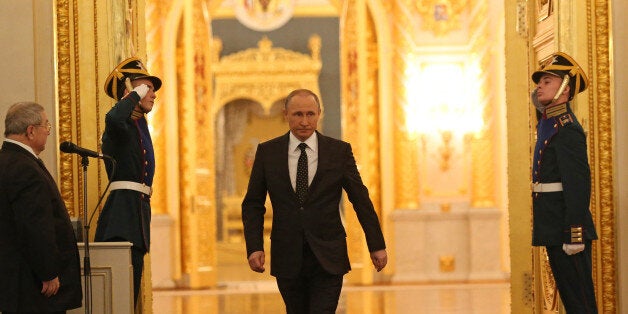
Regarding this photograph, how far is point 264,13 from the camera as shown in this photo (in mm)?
14234

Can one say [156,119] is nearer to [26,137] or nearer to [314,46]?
[314,46]

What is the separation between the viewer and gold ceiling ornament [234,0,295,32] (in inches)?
557

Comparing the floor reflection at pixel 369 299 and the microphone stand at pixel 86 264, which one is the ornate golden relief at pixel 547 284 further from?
the microphone stand at pixel 86 264

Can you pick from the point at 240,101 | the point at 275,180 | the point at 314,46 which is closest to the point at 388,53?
the point at 314,46

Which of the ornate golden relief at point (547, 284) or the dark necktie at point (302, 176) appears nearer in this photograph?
the dark necktie at point (302, 176)

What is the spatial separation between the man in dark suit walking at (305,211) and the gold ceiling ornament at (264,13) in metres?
9.36

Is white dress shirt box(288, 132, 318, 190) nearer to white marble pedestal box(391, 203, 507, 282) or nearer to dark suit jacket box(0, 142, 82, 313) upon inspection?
dark suit jacket box(0, 142, 82, 313)

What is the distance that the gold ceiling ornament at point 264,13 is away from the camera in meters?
14.1

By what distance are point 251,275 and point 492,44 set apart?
4.62 m

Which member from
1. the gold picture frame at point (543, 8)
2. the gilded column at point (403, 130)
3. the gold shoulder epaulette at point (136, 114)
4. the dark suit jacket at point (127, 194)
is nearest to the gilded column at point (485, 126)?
the gilded column at point (403, 130)

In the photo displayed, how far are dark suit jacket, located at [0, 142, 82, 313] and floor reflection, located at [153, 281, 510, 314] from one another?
4.75 metres

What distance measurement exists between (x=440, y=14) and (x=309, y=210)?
819 centimetres

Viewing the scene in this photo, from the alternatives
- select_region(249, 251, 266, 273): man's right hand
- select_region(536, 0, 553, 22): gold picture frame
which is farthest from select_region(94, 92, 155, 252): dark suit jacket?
select_region(536, 0, 553, 22): gold picture frame

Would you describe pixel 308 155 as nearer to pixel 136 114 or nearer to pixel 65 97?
pixel 136 114
